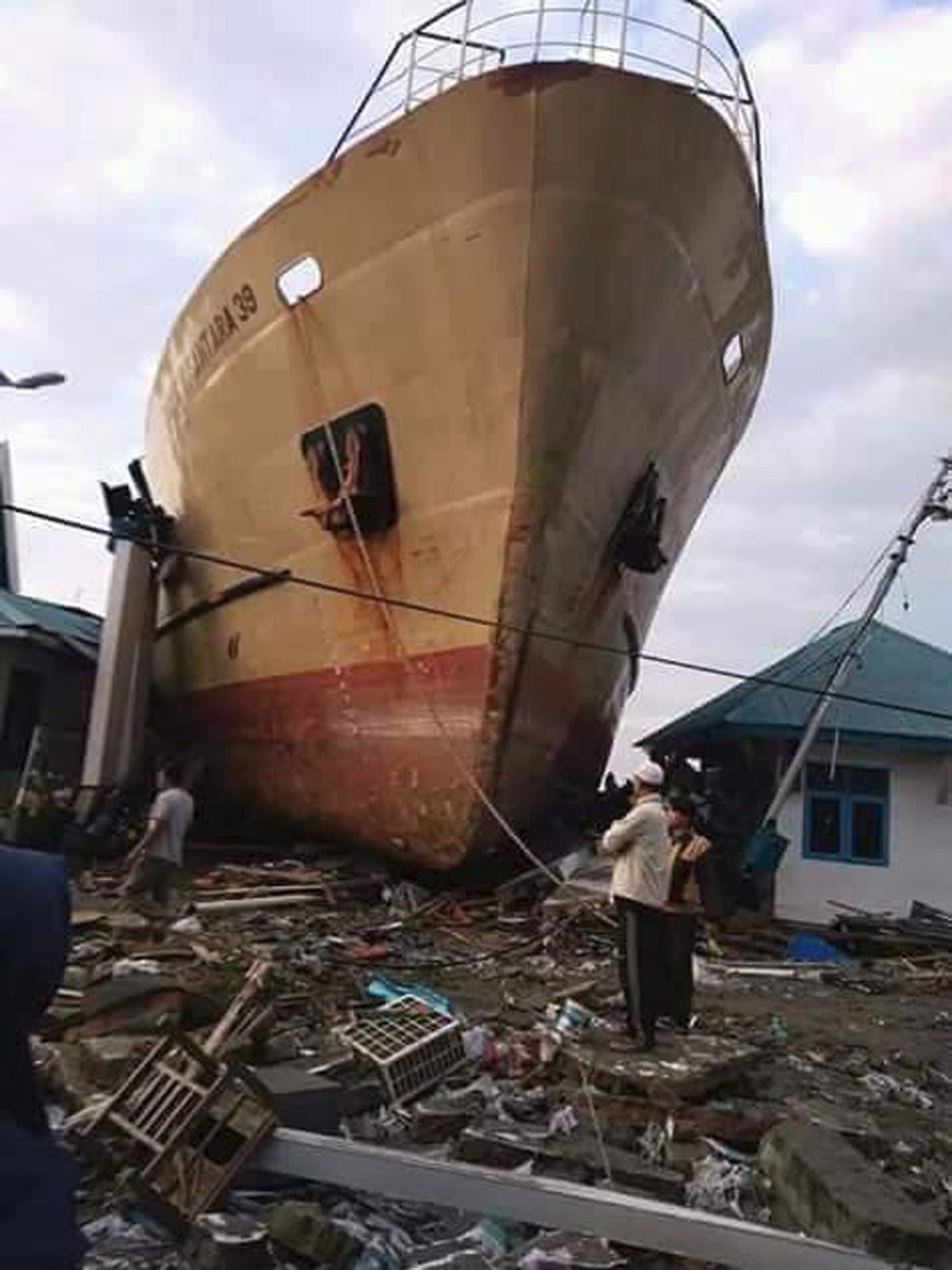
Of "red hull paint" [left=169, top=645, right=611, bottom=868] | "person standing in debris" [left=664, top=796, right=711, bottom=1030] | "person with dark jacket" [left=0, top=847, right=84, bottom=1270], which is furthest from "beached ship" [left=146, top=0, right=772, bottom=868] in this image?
"person with dark jacket" [left=0, top=847, right=84, bottom=1270]

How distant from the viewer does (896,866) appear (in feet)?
36.3

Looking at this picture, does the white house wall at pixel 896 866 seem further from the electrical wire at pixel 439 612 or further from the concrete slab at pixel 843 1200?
the concrete slab at pixel 843 1200

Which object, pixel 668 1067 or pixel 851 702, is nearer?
pixel 668 1067

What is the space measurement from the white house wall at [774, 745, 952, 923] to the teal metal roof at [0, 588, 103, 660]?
8383 mm

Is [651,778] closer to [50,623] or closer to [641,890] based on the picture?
[641,890]

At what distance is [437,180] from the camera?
24.5 ft

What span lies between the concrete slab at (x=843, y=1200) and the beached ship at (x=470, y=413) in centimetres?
376

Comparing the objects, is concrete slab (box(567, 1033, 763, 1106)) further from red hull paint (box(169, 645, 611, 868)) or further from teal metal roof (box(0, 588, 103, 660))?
teal metal roof (box(0, 588, 103, 660))

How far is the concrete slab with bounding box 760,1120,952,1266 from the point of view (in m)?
2.70

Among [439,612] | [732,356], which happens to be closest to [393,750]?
[439,612]

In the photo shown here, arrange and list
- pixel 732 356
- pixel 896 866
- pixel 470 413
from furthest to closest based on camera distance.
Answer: pixel 896 866 < pixel 732 356 < pixel 470 413

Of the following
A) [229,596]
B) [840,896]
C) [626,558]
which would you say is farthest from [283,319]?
[840,896]

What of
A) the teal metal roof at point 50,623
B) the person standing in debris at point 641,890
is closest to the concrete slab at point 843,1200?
the person standing in debris at point 641,890

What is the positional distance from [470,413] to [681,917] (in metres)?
3.61
